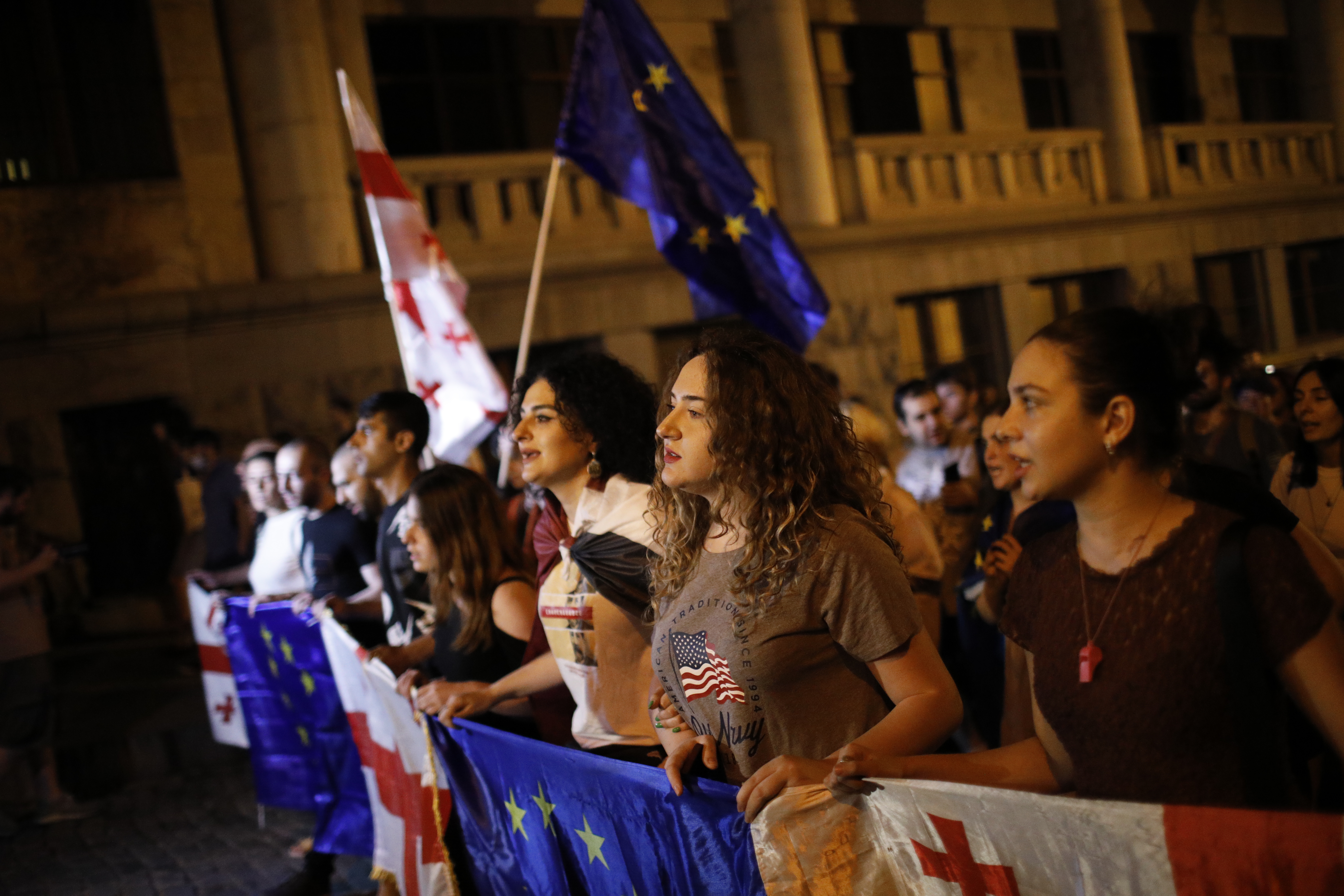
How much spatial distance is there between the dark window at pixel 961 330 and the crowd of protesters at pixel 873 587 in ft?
35.1

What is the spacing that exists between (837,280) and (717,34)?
347 centimetres

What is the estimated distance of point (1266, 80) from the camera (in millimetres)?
19094

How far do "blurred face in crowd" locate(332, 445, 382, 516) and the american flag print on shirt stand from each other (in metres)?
3.35

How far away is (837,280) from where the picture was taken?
1366 centimetres

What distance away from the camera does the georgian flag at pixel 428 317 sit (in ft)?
19.7

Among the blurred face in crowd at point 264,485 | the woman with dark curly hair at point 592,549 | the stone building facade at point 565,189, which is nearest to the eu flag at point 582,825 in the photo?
the woman with dark curly hair at point 592,549

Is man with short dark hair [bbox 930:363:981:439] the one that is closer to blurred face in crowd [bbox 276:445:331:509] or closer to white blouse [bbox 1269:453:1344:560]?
white blouse [bbox 1269:453:1344:560]

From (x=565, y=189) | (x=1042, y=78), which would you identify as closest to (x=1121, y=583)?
(x=565, y=189)

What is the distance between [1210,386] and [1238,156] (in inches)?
582

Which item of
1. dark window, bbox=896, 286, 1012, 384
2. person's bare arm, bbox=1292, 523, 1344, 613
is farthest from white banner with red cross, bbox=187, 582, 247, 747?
dark window, bbox=896, 286, 1012, 384

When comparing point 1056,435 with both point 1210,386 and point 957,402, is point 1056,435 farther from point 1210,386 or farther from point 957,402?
point 957,402

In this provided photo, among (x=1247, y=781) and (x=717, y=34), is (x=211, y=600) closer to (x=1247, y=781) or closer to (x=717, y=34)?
(x=1247, y=781)

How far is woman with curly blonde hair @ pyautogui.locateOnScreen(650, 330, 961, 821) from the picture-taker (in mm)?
2158

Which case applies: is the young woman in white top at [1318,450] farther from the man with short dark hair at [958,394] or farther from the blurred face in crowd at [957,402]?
the blurred face in crowd at [957,402]
